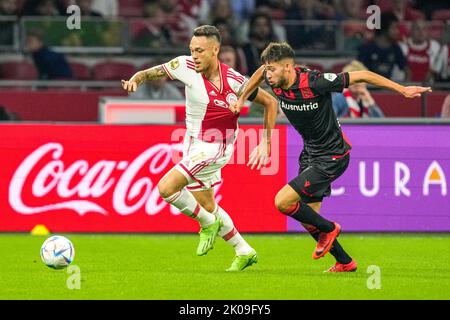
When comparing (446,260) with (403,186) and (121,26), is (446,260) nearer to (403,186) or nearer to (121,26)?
(403,186)

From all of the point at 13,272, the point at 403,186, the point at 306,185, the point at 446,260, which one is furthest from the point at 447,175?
the point at 13,272

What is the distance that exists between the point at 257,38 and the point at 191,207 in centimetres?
762

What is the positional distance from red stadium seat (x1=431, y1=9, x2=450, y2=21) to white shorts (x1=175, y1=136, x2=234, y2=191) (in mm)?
9954

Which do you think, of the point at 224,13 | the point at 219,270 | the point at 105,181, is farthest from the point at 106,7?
the point at 219,270

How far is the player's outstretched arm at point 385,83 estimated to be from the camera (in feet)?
32.5

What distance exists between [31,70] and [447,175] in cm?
674

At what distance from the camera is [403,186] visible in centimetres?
1455

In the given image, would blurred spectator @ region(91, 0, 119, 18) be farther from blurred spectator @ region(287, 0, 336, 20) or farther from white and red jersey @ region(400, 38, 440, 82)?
white and red jersey @ region(400, 38, 440, 82)

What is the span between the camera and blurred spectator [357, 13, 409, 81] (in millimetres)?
18062

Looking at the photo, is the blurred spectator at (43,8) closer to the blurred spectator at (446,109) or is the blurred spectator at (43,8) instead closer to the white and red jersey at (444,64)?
the white and red jersey at (444,64)

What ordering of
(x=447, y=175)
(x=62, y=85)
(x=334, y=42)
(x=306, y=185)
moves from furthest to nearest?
(x=334, y=42), (x=62, y=85), (x=447, y=175), (x=306, y=185)

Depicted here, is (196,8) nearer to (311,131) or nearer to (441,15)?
(441,15)

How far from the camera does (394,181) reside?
14.6 metres

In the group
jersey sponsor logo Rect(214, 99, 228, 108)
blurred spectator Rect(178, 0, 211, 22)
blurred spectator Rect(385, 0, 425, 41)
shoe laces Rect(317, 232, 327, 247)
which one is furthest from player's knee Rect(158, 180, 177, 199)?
blurred spectator Rect(385, 0, 425, 41)
